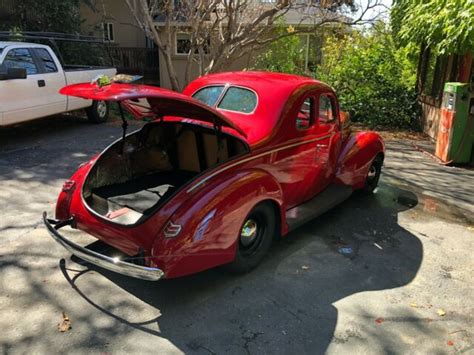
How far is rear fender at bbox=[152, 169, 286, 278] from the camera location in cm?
332

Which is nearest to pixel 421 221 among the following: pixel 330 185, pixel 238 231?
pixel 330 185

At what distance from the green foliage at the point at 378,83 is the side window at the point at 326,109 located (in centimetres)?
672

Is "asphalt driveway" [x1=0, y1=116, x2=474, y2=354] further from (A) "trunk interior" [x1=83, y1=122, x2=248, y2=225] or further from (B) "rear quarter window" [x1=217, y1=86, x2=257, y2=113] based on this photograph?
(B) "rear quarter window" [x1=217, y1=86, x2=257, y2=113]

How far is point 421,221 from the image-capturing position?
554 centimetres

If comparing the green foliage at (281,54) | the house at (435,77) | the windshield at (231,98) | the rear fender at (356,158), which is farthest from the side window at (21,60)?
the house at (435,77)

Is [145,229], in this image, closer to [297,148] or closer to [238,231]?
[238,231]

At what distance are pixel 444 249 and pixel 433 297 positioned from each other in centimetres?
Answer: 111

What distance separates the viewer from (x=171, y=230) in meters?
3.36

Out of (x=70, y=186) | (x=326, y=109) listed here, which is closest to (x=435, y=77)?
(x=326, y=109)

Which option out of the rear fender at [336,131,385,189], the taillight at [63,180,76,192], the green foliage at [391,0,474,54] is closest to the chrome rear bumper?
the taillight at [63,180,76,192]

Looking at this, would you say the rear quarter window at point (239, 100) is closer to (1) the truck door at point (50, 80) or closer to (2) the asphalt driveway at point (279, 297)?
(2) the asphalt driveway at point (279, 297)

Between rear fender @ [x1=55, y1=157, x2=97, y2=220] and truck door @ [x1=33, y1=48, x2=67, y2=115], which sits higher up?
truck door @ [x1=33, y1=48, x2=67, y2=115]

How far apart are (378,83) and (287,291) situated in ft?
31.6

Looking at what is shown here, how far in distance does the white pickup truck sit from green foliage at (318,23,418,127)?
23.5 feet
